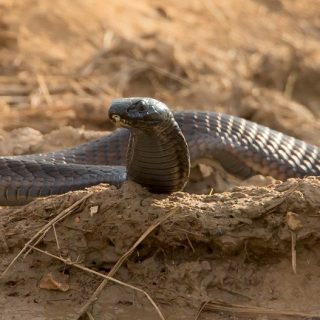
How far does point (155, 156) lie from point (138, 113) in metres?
0.32

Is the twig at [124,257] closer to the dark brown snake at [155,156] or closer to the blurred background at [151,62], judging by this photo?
the dark brown snake at [155,156]

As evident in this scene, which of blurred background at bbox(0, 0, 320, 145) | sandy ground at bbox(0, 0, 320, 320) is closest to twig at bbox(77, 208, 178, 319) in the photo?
sandy ground at bbox(0, 0, 320, 320)

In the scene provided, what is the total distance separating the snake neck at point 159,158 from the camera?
17.2 feet

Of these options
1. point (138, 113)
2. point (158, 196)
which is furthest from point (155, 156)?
point (138, 113)

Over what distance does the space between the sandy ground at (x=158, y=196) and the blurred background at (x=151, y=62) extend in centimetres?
2

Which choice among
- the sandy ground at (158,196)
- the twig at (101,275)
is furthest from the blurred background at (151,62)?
the twig at (101,275)

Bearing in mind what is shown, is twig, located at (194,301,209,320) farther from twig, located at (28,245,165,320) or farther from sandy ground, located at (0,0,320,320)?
twig, located at (28,245,165,320)

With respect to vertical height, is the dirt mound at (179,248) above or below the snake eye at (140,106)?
below

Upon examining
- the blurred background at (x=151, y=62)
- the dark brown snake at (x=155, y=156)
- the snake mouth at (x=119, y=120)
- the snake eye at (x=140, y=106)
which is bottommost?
the blurred background at (x=151, y=62)

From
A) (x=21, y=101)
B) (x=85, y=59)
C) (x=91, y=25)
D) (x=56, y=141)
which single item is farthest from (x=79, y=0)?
(x=56, y=141)

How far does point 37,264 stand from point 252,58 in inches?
299

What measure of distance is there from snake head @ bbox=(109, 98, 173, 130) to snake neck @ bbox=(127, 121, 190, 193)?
58 millimetres

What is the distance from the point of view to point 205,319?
490cm

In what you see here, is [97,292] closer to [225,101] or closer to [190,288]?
[190,288]
